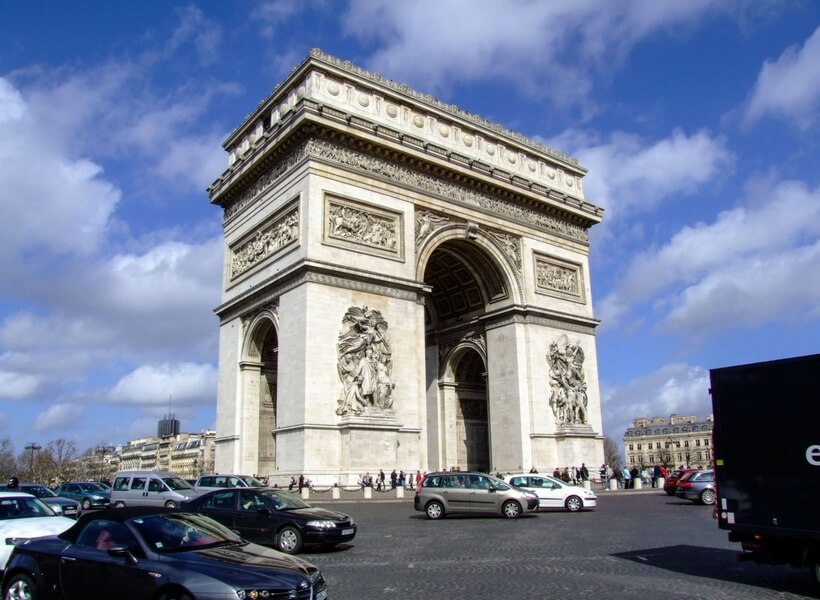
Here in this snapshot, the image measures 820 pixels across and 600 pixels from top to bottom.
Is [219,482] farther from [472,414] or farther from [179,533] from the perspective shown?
[472,414]

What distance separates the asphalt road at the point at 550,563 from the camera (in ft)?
29.9

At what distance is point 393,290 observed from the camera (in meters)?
30.8

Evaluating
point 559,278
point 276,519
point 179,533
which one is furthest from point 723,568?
point 559,278

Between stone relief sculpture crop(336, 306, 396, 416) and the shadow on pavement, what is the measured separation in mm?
16435

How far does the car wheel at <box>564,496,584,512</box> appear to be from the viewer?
2250cm

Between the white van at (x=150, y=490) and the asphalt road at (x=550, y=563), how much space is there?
5930 mm

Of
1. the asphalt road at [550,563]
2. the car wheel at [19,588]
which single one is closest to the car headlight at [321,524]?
the asphalt road at [550,563]

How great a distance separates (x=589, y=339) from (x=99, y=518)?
34.1m

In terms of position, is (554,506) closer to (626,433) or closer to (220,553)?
(220,553)

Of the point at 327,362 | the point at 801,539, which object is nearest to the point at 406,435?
the point at 327,362

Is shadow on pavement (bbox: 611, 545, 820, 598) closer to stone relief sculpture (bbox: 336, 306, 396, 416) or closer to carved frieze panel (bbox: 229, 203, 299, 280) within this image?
stone relief sculpture (bbox: 336, 306, 396, 416)

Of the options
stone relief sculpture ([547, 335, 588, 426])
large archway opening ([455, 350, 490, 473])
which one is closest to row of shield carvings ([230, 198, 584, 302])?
stone relief sculpture ([547, 335, 588, 426])

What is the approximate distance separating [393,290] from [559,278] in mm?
11738

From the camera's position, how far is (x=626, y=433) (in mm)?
139750
